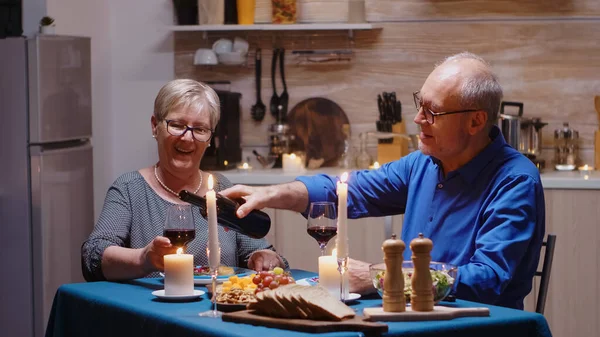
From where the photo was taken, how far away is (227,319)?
6.97ft

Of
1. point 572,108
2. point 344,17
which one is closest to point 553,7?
point 572,108

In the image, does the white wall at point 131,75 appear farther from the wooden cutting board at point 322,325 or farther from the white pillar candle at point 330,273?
the wooden cutting board at point 322,325

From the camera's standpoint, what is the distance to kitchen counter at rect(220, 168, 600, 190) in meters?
4.48

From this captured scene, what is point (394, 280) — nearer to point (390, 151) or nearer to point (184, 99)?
point (184, 99)

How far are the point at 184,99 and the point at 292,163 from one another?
1.83 m

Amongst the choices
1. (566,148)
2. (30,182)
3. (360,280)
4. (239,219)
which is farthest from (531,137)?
(360,280)

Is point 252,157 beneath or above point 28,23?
beneath

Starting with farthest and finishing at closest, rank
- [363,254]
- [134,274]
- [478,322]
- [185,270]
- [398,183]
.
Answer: [363,254], [398,183], [134,274], [185,270], [478,322]

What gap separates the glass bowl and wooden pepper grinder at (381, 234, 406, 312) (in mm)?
86

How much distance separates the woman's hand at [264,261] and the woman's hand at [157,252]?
0.44 metres

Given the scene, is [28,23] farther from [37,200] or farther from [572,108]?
[572,108]

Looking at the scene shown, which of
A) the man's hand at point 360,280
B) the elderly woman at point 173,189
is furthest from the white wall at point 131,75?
the man's hand at point 360,280

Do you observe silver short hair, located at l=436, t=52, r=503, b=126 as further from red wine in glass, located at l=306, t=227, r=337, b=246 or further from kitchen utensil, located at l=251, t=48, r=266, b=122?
kitchen utensil, located at l=251, t=48, r=266, b=122

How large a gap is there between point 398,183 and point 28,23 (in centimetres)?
218
